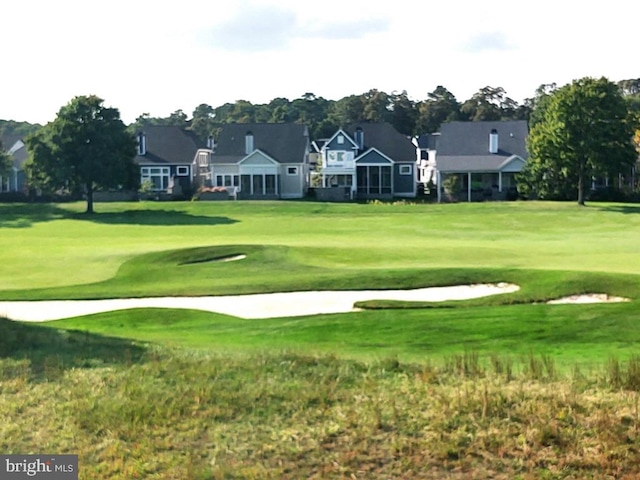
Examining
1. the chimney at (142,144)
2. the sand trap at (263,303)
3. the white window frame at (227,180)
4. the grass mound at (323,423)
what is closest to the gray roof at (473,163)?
the white window frame at (227,180)

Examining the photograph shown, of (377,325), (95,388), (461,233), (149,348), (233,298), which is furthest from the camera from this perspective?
(461,233)

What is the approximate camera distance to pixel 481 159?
8012 cm

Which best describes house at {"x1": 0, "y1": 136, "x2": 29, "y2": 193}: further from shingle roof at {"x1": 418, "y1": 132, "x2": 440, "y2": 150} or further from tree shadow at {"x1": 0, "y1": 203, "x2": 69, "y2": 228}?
shingle roof at {"x1": 418, "y1": 132, "x2": 440, "y2": 150}

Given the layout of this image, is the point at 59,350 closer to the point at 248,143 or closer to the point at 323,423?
the point at 323,423

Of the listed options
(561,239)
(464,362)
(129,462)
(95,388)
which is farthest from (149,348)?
(561,239)

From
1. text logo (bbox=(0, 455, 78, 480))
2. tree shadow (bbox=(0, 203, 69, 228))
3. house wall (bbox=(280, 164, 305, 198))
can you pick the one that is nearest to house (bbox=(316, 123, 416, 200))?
house wall (bbox=(280, 164, 305, 198))

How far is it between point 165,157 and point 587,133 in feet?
142

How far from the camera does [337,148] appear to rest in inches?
3297

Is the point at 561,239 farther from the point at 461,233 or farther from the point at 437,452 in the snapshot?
the point at 437,452

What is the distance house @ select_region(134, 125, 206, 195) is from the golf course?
5951 cm

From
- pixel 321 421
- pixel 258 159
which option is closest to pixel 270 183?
pixel 258 159

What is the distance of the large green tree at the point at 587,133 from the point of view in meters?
63.4

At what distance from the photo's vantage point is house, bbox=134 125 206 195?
90.3 m

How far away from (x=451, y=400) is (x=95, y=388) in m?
3.36
